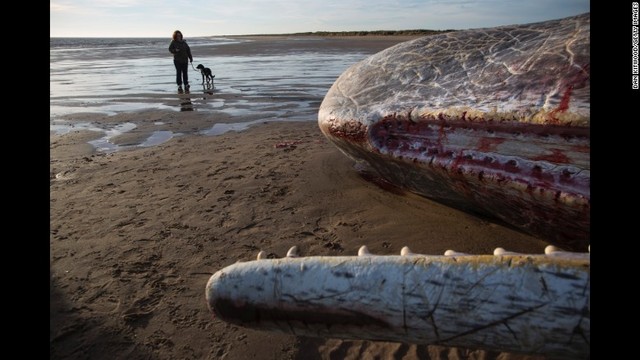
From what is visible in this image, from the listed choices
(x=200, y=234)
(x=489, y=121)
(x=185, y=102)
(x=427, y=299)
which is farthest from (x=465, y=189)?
(x=185, y=102)

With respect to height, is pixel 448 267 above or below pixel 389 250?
above

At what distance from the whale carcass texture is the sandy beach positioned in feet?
1.32

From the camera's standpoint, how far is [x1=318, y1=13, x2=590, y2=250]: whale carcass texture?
194 cm

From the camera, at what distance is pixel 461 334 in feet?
4.06

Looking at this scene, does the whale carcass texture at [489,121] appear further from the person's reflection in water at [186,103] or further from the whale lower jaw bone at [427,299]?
the person's reflection in water at [186,103]

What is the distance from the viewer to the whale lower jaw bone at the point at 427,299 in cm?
117

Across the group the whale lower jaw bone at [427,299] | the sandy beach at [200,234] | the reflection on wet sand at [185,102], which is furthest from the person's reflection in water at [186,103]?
the whale lower jaw bone at [427,299]

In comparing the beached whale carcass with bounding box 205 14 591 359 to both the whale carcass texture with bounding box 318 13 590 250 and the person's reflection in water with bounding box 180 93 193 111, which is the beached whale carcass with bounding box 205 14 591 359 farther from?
the person's reflection in water with bounding box 180 93 193 111

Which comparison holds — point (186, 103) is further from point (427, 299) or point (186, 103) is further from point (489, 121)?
point (427, 299)

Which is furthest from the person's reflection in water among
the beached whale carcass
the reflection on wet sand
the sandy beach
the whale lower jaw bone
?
the whale lower jaw bone

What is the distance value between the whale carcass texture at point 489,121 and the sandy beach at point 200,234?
403 millimetres

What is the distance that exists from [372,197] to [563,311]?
2534 millimetres
